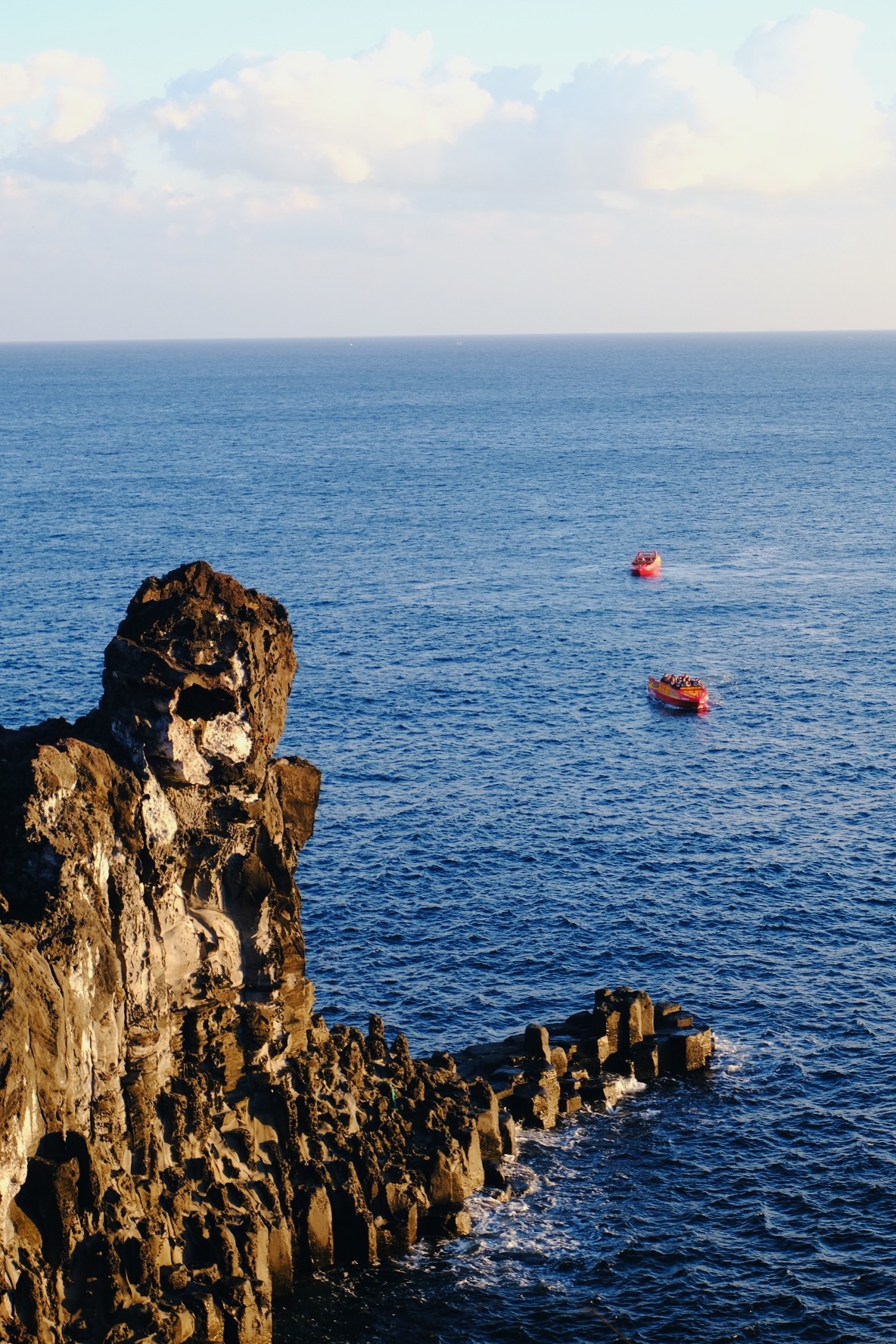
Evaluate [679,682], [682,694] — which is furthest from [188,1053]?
[679,682]

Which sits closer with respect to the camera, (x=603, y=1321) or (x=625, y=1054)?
(x=603, y=1321)

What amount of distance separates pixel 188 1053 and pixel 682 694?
88622mm

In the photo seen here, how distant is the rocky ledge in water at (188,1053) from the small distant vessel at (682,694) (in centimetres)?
7168

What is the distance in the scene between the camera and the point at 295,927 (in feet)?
250

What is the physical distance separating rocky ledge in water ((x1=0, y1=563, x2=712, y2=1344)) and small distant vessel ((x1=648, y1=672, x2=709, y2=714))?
235ft

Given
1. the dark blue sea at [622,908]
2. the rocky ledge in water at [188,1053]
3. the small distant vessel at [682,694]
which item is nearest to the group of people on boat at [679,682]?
the small distant vessel at [682,694]

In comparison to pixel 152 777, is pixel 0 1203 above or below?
below

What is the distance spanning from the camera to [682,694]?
151375 millimetres

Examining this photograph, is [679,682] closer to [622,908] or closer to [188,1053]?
[622,908]

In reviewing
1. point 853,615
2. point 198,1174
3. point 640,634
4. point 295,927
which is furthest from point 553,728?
point 198,1174

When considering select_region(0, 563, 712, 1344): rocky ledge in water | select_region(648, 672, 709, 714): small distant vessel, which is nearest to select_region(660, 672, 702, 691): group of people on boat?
select_region(648, 672, 709, 714): small distant vessel

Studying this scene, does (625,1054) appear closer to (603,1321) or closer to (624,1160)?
(624,1160)

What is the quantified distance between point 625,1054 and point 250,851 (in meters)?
27.0

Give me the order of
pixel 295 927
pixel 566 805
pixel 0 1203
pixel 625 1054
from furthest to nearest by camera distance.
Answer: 1. pixel 566 805
2. pixel 625 1054
3. pixel 295 927
4. pixel 0 1203
